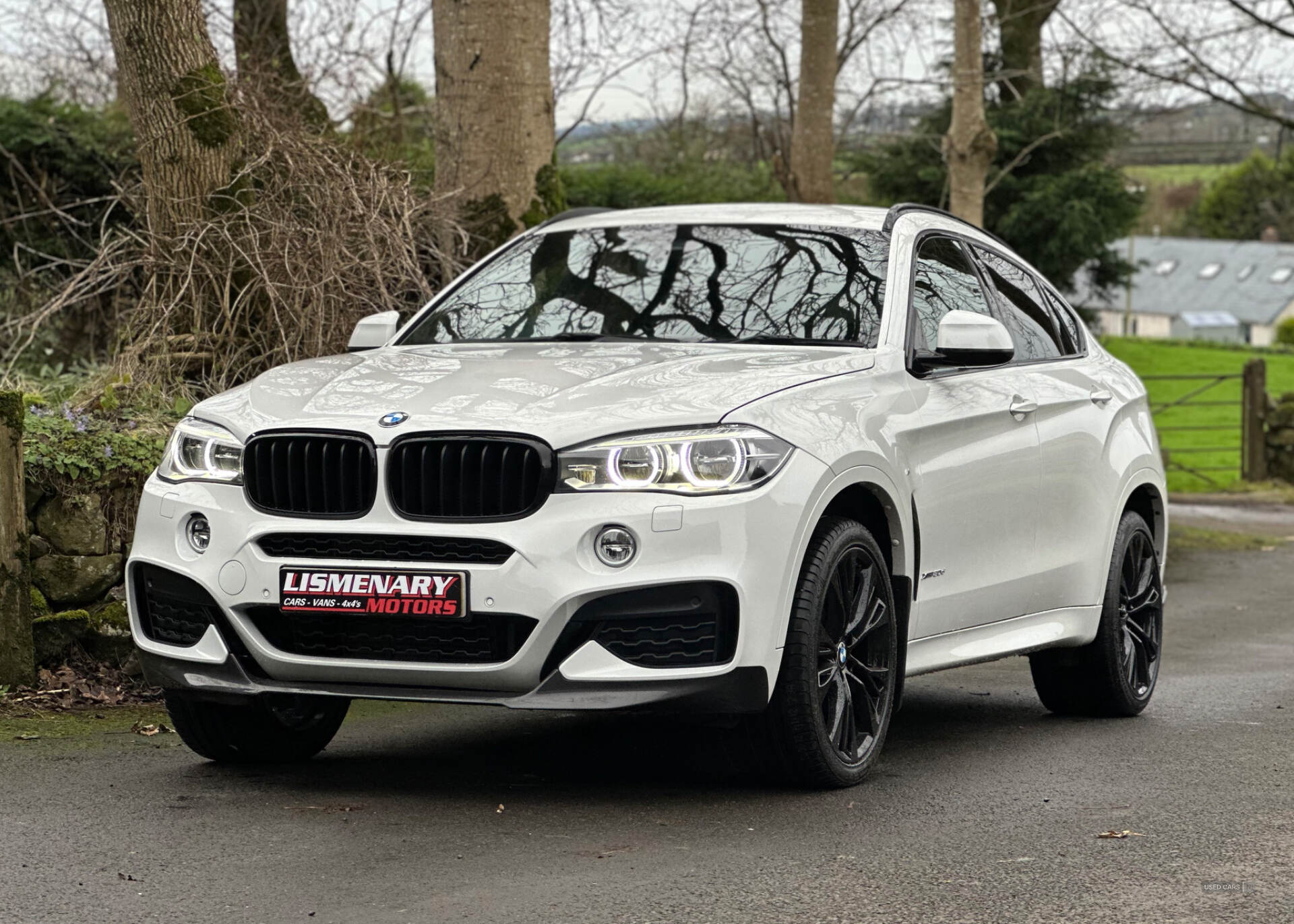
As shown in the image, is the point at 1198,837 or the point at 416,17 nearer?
the point at 1198,837

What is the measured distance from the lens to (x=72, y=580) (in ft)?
24.9

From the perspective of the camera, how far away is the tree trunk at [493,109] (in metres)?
11.2

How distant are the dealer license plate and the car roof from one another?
7.57 ft

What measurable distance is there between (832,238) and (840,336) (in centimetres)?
60

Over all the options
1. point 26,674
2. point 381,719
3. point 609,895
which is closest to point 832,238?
point 381,719

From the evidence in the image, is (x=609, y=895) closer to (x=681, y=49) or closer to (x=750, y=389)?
(x=750, y=389)

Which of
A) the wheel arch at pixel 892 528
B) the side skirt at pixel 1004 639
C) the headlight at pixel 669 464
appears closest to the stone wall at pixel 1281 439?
the side skirt at pixel 1004 639

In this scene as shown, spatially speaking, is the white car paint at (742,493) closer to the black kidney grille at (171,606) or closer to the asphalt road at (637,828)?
the black kidney grille at (171,606)

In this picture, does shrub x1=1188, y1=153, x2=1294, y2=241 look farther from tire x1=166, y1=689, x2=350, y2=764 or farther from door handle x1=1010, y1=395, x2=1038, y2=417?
tire x1=166, y1=689, x2=350, y2=764

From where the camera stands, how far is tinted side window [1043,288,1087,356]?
7.86m

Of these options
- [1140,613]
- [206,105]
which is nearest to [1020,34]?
[206,105]

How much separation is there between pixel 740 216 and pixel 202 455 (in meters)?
2.31

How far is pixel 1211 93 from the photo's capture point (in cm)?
2423

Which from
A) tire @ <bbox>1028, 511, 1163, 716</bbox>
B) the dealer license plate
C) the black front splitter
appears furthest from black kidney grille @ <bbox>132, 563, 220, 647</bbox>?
tire @ <bbox>1028, 511, 1163, 716</bbox>
